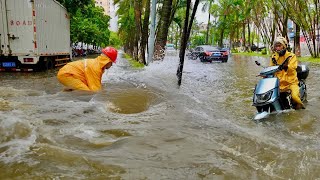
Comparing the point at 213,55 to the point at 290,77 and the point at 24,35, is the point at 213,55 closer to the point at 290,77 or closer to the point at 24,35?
the point at 24,35

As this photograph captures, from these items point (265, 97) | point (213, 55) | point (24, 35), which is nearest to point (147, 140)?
point (265, 97)

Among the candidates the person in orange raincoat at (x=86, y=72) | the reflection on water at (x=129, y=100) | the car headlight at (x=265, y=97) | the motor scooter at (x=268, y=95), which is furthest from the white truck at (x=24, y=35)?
the car headlight at (x=265, y=97)

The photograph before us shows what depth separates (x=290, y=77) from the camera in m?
7.02

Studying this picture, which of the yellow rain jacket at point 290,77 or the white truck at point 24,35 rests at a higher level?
the white truck at point 24,35

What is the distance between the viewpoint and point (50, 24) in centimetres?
1814

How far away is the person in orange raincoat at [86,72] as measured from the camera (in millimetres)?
7246

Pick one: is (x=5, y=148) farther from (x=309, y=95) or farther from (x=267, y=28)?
(x=267, y=28)

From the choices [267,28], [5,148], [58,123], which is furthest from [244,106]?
[267,28]

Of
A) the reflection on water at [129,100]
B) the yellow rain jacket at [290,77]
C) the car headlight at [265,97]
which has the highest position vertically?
the yellow rain jacket at [290,77]

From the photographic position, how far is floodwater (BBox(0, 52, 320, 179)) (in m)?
3.72

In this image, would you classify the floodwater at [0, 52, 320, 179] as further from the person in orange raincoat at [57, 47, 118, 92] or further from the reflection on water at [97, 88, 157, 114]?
the person in orange raincoat at [57, 47, 118, 92]

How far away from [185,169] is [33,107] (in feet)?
12.3

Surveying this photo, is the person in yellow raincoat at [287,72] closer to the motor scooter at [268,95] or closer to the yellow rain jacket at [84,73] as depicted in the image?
the motor scooter at [268,95]

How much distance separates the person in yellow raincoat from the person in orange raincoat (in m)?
2.99
